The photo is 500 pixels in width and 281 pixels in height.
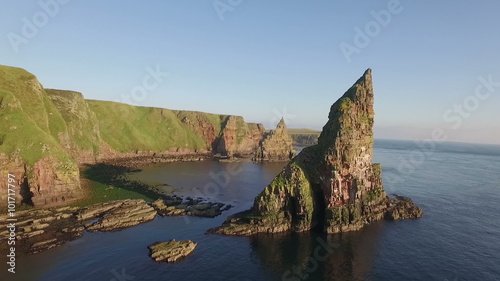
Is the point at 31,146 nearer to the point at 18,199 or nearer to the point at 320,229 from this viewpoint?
the point at 18,199

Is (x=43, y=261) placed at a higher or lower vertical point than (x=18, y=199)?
lower

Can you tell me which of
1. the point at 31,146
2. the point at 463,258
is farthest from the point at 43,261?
the point at 463,258

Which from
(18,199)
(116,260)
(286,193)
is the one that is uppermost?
(286,193)

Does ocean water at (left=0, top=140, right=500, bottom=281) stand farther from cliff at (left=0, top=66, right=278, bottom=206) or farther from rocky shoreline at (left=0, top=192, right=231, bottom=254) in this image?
cliff at (left=0, top=66, right=278, bottom=206)

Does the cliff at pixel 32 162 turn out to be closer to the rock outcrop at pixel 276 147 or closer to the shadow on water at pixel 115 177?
the shadow on water at pixel 115 177

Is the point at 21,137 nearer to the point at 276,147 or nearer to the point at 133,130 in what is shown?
the point at 133,130

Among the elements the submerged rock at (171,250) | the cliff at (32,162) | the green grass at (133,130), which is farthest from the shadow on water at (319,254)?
the green grass at (133,130)
